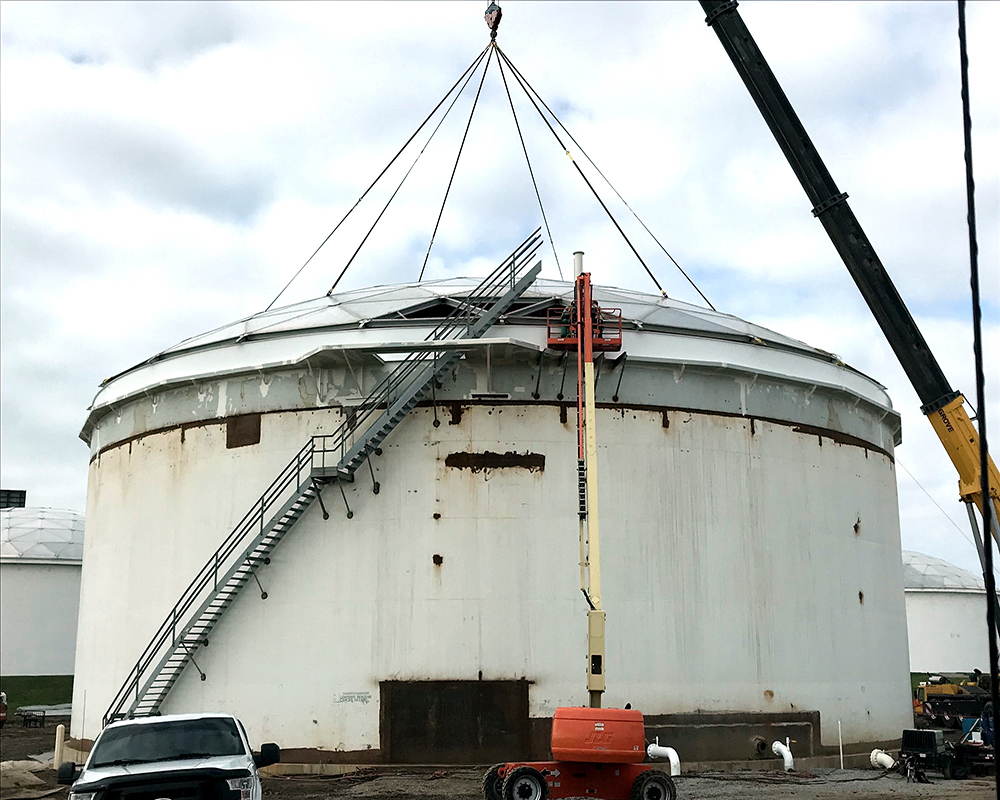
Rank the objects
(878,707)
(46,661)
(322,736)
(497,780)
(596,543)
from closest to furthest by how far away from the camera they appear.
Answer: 1. (497,780)
2. (596,543)
3. (322,736)
4. (878,707)
5. (46,661)

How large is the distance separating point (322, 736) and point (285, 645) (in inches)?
76.0

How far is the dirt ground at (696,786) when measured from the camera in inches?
715

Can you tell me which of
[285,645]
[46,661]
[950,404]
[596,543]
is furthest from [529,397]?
[46,661]

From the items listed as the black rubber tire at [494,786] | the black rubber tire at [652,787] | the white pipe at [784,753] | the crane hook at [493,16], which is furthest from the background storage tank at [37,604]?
the black rubber tire at [652,787]

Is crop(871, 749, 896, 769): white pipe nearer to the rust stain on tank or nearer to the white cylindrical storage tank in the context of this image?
the rust stain on tank

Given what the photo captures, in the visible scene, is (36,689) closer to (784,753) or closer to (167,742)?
(784,753)

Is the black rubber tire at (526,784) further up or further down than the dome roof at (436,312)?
further down

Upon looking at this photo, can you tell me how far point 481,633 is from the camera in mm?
21219

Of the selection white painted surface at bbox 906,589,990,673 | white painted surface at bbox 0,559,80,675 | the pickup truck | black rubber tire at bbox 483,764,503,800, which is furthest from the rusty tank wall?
white painted surface at bbox 906,589,990,673

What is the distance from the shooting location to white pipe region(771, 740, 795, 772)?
2158 centimetres

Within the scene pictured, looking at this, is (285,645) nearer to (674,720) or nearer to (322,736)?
(322,736)

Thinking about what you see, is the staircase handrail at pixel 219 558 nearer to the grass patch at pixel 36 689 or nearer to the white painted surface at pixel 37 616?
the grass patch at pixel 36 689

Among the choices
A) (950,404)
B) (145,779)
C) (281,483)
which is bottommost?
(145,779)

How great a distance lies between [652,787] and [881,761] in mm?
9107
